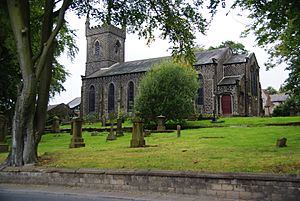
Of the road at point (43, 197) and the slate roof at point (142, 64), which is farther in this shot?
the slate roof at point (142, 64)

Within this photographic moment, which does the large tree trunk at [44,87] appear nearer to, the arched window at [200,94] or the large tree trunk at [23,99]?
the large tree trunk at [23,99]

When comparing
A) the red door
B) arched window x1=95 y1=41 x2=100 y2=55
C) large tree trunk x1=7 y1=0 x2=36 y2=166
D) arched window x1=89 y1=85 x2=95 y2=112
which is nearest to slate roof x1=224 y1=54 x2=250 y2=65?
the red door

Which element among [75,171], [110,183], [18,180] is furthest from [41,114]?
[110,183]

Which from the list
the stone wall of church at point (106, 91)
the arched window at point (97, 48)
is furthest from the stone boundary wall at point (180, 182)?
the arched window at point (97, 48)

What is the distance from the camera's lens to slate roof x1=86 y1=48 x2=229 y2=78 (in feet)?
162

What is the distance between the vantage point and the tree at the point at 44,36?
38.8 feet

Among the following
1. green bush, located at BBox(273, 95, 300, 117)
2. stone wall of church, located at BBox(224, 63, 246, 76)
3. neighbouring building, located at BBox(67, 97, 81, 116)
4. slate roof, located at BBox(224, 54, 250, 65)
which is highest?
slate roof, located at BBox(224, 54, 250, 65)

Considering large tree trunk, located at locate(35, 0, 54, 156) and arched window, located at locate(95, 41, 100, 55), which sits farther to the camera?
arched window, located at locate(95, 41, 100, 55)

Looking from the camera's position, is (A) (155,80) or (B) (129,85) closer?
(A) (155,80)

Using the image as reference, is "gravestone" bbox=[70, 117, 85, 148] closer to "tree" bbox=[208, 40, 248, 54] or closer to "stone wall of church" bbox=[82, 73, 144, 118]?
"stone wall of church" bbox=[82, 73, 144, 118]

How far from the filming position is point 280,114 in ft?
150

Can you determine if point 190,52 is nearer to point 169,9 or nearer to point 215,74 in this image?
point 169,9

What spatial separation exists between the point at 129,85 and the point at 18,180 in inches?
1768

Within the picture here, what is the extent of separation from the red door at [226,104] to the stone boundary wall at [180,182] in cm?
3846
